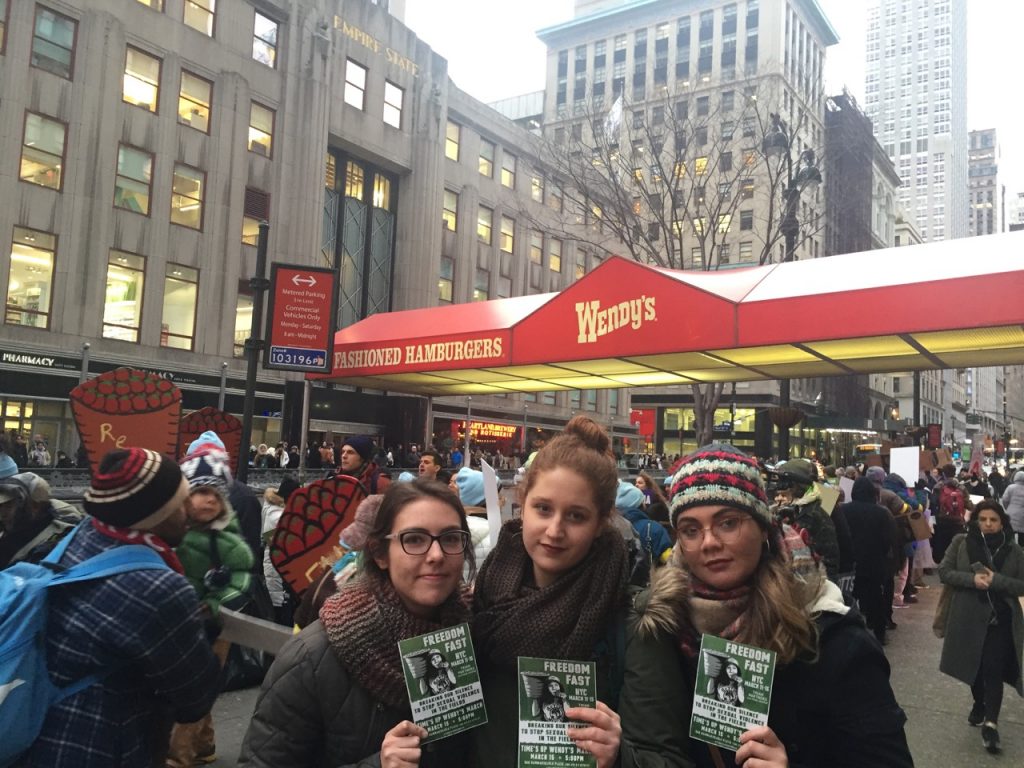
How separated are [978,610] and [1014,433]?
173 m

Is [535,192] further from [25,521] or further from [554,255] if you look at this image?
[25,521]

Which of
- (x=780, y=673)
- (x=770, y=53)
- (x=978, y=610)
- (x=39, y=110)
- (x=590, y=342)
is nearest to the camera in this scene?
(x=780, y=673)

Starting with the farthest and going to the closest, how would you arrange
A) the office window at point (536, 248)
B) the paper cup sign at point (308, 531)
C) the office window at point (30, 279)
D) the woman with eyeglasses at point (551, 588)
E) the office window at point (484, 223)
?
the office window at point (536, 248) < the office window at point (484, 223) < the office window at point (30, 279) < the paper cup sign at point (308, 531) < the woman with eyeglasses at point (551, 588)

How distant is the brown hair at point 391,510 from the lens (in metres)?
2.15

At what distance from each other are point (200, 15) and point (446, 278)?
1575 centimetres

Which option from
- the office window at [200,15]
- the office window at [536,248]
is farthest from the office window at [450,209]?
the office window at [200,15]

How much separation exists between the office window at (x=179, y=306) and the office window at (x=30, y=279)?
365 centimetres

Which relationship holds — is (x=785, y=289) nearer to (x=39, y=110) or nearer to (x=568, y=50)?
(x=39, y=110)

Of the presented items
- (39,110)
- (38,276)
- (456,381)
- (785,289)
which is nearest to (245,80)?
(39,110)

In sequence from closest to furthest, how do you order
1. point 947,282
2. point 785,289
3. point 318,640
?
1. point 318,640
2. point 947,282
3. point 785,289

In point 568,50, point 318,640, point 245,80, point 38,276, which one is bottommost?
point 318,640

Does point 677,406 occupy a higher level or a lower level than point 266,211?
lower

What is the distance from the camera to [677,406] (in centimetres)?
6462

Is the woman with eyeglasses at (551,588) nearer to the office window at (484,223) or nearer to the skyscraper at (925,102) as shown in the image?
the office window at (484,223)
